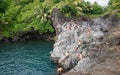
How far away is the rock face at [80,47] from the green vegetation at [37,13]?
1179 centimetres

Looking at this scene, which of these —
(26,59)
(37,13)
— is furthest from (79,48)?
(37,13)

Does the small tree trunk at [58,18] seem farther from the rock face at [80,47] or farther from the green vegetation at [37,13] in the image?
the rock face at [80,47]

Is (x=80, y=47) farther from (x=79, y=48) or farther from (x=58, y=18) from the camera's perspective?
(x=58, y=18)

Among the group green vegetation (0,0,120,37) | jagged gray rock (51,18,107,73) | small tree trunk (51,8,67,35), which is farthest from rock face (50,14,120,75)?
green vegetation (0,0,120,37)

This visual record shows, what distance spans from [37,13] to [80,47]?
32.6 m

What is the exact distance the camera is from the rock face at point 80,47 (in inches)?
1512

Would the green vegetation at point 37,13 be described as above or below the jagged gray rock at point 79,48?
above

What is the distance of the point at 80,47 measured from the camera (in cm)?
4562

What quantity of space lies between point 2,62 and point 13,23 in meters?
27.6

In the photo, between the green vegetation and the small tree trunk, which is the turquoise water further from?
the green vegetation

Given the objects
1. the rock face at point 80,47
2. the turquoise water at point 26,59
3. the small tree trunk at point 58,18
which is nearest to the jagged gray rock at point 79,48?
the rock face at point 80,47

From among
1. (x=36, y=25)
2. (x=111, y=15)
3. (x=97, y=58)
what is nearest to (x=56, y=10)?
(x=36, y=25)

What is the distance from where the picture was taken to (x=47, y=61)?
52719 mm

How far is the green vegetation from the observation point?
74.0 metres
